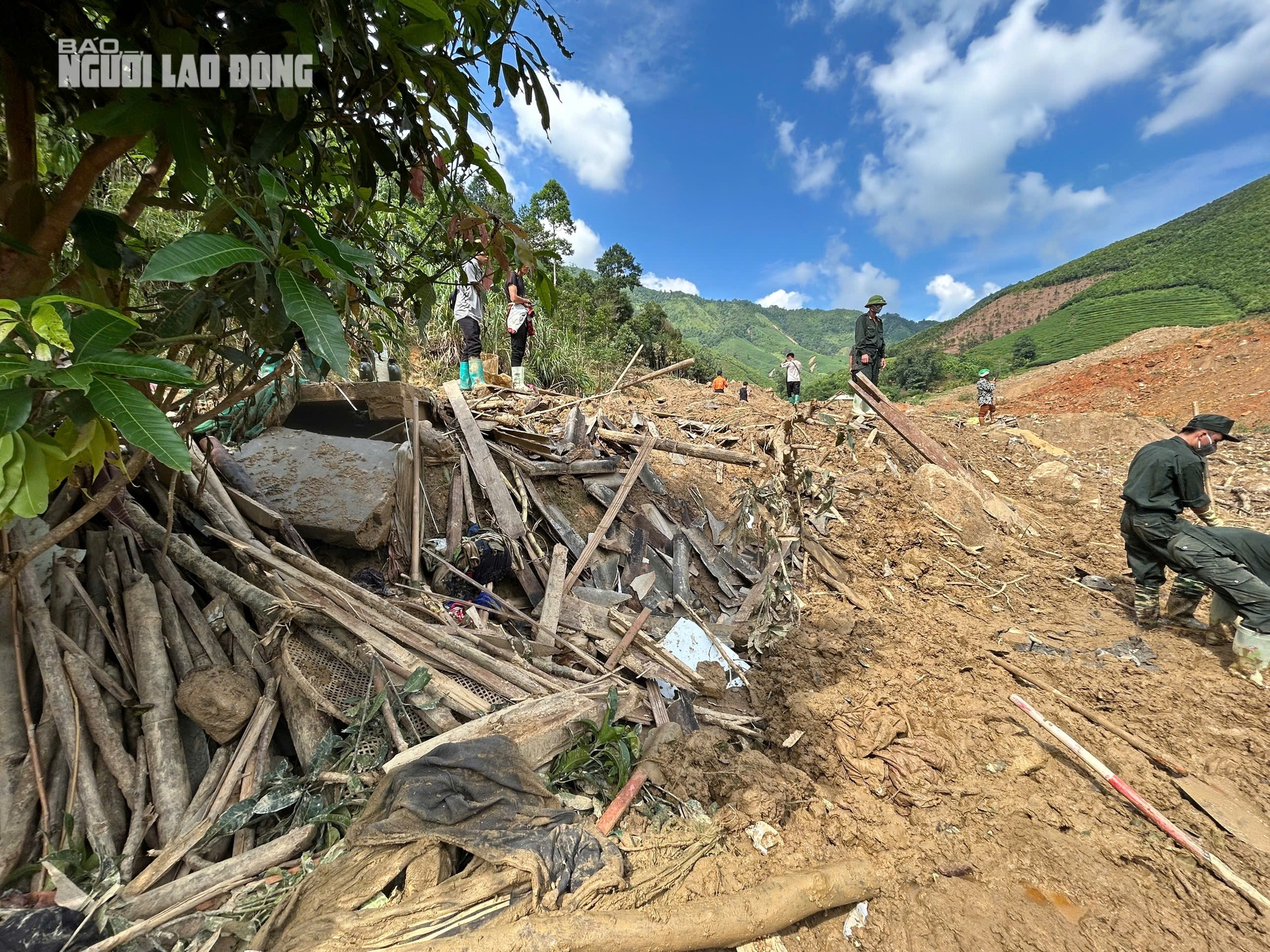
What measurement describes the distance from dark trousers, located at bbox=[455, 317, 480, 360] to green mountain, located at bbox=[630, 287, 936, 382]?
263 feet

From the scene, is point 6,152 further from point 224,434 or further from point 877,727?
point 877,727

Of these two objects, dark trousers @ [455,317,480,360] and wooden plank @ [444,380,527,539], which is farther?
dark trousers @ [455,317,480,360]

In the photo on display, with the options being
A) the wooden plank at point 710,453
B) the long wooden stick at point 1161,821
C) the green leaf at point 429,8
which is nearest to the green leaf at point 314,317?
the green leaf at point 429,8

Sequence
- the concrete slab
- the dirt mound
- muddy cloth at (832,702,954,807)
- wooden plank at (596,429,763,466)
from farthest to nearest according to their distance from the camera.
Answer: the dirt mound, wooden plank at (596,429,763,466), the concrete slab, muddy cloth at (832,702,954,807)

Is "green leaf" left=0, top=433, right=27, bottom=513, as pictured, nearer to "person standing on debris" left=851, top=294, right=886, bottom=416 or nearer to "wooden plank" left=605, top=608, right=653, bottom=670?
"wooden plank" left=605, top=608, right=653, bottom=670

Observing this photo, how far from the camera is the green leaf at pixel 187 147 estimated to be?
117 centimetres

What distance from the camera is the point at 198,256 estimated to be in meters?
1.01

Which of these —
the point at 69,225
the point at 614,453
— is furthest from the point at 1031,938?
the point at 614,453

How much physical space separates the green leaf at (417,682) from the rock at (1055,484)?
937 cm

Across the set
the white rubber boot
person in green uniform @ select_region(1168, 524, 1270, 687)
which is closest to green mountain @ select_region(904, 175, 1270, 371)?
person in green uniform @ select_region(1168, 524, 1270, 687)

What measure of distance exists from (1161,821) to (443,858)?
11.2 ft

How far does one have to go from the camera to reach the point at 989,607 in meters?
5.40

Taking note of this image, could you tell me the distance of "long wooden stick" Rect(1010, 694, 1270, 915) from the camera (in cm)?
236

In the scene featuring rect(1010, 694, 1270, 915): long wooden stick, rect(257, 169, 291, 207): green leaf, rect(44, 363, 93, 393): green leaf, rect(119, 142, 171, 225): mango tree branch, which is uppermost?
rect(119, 142, 171, 225): mango tree branch
